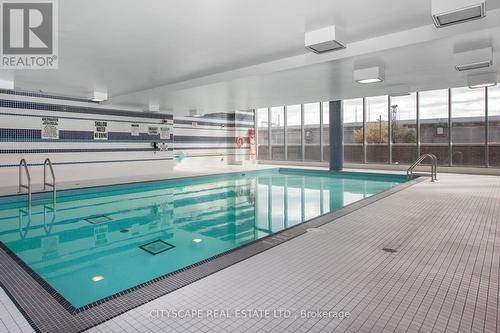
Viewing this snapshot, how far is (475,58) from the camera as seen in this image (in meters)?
4.25

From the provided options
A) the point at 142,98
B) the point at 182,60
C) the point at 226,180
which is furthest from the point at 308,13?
the point at 226,180

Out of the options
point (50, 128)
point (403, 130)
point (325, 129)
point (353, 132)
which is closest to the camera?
point (50, 128)

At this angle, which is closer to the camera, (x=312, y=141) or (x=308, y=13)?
(x=308, y=13)

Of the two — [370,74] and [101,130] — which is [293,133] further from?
[370,74]

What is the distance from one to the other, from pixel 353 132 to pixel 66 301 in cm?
1303

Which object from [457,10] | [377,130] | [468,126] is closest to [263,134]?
[377,130]

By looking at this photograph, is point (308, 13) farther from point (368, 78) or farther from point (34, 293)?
point (34, 293)

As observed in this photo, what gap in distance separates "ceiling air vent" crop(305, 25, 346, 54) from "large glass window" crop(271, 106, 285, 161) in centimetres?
1128

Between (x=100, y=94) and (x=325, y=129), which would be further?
(x=325, y=129)

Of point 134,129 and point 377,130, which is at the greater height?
point 377,130

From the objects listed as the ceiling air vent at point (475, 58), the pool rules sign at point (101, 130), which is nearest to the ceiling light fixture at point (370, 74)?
the ceiling air vent at point (475, 58)

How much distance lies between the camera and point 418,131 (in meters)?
11.0

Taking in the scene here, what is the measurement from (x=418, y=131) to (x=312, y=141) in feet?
15.1

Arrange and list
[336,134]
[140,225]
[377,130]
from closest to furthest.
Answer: [140,225]
[336,134]
[377,130]
